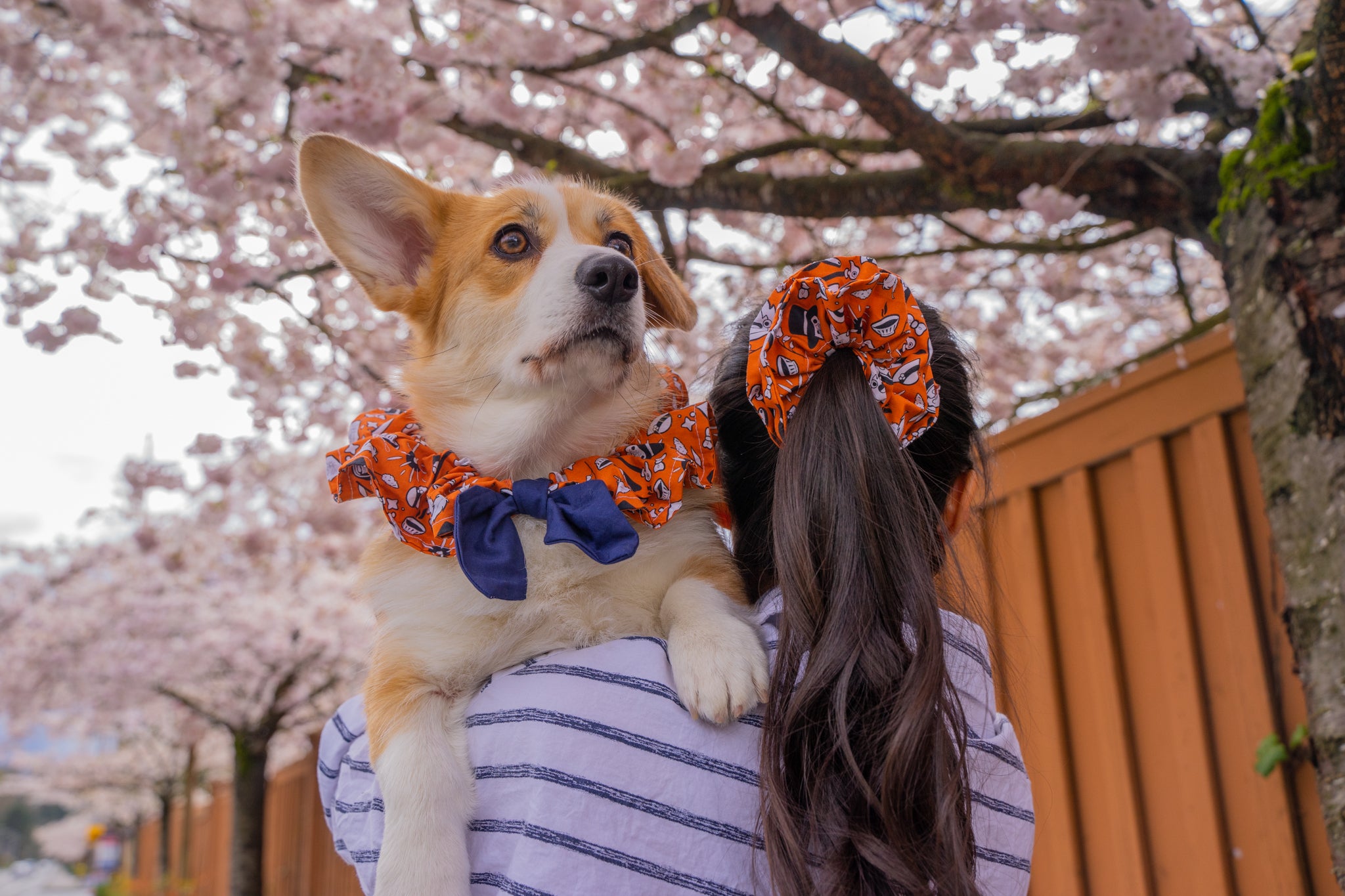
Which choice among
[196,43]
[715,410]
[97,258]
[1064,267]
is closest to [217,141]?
[196,43]

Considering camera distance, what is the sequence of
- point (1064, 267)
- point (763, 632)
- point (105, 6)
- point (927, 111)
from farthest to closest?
point (1064, 267), point (105, 6), point (927, 111), point (763, 632)

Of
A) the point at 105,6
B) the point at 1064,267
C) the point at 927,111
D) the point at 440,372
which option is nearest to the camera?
the point at 440,372

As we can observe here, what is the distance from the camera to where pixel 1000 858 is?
128 centimetres

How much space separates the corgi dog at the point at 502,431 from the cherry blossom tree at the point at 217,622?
535 centimetres

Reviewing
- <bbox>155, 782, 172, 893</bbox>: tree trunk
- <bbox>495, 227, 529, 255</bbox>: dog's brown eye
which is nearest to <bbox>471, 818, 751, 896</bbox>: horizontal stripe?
<bbox>495, 227, 529, 255</bbox>: dog's brown eye

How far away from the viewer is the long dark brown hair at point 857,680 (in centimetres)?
110

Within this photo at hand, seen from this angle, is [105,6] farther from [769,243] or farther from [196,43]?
[769,243]

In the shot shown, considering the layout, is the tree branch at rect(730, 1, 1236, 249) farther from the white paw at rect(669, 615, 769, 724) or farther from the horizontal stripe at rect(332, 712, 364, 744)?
the horizontal stripe at rect(332, 712, 364, 744)

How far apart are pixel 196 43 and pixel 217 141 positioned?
1.27ft

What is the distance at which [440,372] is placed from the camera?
186cm

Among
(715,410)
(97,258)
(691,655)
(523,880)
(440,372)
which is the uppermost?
(97,258)

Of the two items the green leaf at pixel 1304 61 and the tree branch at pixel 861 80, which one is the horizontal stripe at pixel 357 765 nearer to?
the tree branch at pixel 861 80

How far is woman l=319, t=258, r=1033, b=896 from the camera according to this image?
3.67 feet

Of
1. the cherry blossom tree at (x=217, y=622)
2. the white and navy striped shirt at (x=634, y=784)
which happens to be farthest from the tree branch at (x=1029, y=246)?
the cherry blossom tree at (x=217, y=622)
